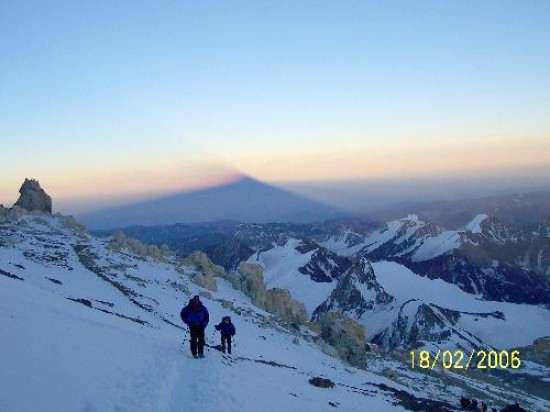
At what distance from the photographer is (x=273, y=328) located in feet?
203

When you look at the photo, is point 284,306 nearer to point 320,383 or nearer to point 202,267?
point 202,267

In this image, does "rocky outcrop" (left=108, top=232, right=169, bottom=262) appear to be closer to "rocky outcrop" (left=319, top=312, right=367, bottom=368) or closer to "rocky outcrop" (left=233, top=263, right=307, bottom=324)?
"rocky outcrop" (left=233, top=263, right=307, bottom=324)

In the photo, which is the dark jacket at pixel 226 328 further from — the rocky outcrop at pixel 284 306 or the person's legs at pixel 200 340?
the rocky outcrop at pixel 284 306

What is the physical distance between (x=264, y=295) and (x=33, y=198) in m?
48.4

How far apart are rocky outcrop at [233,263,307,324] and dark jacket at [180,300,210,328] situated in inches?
2844

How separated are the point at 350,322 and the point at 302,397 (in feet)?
217

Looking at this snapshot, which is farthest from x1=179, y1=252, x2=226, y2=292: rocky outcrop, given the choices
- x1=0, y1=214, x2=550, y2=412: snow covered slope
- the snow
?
the snow

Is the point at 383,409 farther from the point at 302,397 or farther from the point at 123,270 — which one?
the point at 123,270

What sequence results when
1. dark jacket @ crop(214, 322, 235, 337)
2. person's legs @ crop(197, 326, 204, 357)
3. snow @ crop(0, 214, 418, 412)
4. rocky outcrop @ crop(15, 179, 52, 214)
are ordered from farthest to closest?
rocky outcrop @ crop(15, 179, 52, 214) → dark jacket @ crop(214, 322, 235, 337) → person's legs @ crop(197, 326, 204, 357) → snow @ crop(0, 214, 418, 412)

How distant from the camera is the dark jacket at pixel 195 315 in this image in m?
23.5

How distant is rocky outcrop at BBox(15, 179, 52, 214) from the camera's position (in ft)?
339

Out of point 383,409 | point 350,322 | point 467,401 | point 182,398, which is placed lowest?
point 350,322

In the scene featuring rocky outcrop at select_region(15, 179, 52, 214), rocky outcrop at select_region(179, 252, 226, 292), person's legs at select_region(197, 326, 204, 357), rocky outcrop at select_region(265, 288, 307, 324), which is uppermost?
rocky outcrop at select_region(15, 179, 52, 214)

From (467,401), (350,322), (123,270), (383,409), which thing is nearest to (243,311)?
(123,270)
